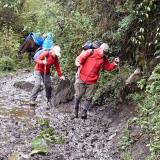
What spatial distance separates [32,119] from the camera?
7.03 metres

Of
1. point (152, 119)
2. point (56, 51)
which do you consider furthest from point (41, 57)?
point (152, 119)

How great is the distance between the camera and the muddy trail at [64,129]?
4754 mm

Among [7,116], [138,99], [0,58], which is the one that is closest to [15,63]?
[0,58]

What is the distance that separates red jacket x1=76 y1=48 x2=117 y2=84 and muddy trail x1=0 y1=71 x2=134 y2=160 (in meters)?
1.09

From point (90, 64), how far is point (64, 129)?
1829mm

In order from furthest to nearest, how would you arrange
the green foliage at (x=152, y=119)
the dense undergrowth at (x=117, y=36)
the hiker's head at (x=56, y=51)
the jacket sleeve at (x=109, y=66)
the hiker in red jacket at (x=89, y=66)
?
the hiker's head at (x=56, y=51)
the jacket sleeve at (x=109, y=66)
the hiker in red jacket at (x=89, y=66)
the dense undergrowth at (x=117, y=36)
the green foliage at (x=152, y=119)

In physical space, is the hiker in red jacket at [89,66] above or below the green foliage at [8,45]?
above

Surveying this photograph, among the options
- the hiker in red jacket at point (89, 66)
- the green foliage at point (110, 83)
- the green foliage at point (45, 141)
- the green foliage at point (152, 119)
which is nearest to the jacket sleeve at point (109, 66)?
the hiker in red jacket at point (89, 66)

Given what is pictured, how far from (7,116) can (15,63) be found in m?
11.3

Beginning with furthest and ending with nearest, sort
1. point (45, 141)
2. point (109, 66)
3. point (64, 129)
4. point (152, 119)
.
→ 1. point (109, 66)
2. point (64, 129)
3. point (45, 141)
4. point (152, 119)

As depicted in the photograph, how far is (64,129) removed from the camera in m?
6.36

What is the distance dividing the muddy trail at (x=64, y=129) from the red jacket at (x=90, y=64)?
3.59ft

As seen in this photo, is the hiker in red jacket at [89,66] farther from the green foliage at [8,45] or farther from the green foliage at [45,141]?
the green foliage at [8,45]

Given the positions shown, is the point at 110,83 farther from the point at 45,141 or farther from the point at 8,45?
the point at 8,45
